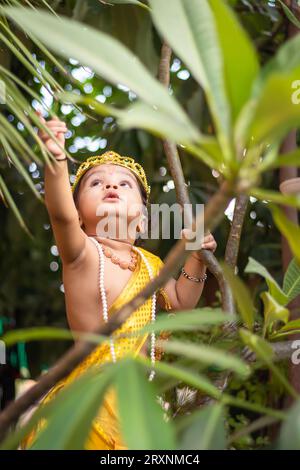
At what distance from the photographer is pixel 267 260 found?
2.05 metres

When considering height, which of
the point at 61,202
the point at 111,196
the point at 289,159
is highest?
the point at 289,159

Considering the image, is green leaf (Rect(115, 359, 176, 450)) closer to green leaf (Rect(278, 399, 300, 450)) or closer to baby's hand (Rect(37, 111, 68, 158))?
green leaf (Rect(278, 399, 300, 450))

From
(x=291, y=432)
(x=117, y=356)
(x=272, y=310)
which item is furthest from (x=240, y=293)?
(x=117, y=356)

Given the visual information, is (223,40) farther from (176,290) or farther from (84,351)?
(176,290)

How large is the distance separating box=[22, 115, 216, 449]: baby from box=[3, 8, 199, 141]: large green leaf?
1.64 feet

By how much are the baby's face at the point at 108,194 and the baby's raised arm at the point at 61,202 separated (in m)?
0.10

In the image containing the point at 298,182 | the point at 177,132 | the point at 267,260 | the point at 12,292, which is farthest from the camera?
the point at 12,292

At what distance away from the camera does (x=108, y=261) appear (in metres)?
1.11

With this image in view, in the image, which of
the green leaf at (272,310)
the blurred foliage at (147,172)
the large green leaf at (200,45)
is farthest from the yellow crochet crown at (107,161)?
the large green leaf at (200,45)

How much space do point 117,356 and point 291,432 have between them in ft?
1.93

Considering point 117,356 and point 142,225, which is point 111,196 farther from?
point 117,356

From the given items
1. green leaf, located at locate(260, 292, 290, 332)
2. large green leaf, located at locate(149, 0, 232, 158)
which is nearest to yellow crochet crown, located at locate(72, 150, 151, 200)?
green leaf, located at locate(260, 292, 290, 332)

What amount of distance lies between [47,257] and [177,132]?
2.36 meters

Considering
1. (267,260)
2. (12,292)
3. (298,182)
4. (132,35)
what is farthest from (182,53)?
(12,292)
